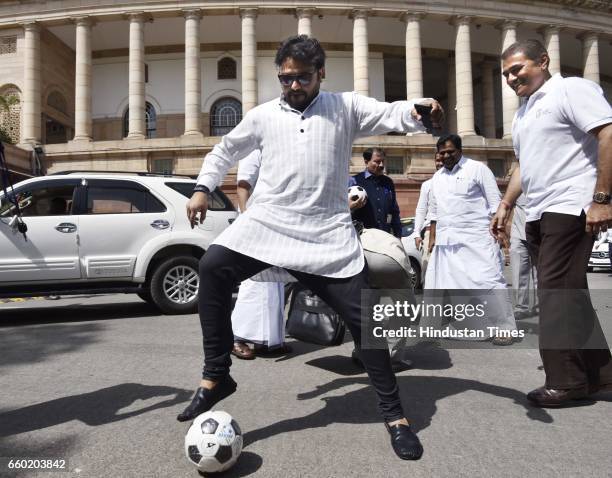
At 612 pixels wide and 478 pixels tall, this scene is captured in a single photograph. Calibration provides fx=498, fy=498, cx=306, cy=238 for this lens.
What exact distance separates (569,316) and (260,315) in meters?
2.52

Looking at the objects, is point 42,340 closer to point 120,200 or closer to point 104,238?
point 104,238

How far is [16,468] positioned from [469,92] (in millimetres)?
30071

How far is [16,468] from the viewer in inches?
88.0

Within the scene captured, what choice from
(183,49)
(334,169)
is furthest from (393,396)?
(183,49)

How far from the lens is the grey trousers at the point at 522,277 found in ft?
22.9

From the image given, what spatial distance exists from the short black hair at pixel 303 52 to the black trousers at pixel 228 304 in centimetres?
109

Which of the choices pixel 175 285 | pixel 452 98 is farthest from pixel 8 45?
pixel 175 285

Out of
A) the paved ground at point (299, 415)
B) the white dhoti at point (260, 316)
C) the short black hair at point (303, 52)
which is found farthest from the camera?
the white dhoti at point (260, 316)

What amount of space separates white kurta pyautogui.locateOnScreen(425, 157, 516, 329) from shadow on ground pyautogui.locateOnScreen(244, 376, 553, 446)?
1.98m

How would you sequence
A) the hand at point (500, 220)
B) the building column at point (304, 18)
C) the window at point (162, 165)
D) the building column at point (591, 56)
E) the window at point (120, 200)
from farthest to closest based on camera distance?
the building column at point (591, 56) → the building column at point (304, 18) → the window at point (162, 165) → the window at point (120, 200) → the hand at point (500, 220)

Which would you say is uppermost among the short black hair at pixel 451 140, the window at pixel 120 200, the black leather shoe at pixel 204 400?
the short black hair at pixel 451 140

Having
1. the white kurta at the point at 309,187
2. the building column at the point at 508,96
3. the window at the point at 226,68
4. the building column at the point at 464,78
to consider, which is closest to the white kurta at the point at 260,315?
the white kurta at the point at 309,187

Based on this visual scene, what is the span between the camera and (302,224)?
265 cm

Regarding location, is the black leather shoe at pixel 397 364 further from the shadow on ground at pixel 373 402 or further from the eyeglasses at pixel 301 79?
the eyeglasses at pixel 301 79
